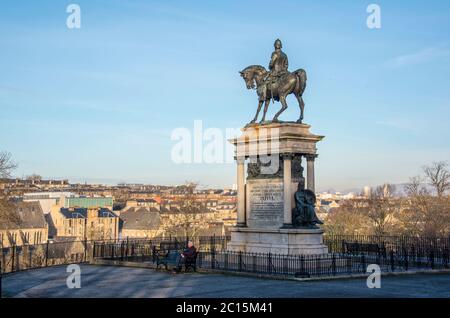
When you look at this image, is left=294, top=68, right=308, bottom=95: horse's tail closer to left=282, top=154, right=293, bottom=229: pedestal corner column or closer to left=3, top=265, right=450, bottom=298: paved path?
left=282, top=154, right=293, bottom=229: pedestal corner column

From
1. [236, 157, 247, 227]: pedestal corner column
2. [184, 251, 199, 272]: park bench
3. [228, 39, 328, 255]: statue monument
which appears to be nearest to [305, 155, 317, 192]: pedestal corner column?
[228, 39, 328, 255]: statue monument

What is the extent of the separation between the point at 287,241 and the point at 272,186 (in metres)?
2.82

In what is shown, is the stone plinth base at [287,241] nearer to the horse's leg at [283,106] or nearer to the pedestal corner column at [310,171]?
the pedestal corner column at [310,171]

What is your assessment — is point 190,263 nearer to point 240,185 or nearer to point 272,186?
point 272,186

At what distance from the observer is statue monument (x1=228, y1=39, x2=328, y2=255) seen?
2686cm

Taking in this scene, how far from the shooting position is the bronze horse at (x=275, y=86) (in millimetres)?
28844

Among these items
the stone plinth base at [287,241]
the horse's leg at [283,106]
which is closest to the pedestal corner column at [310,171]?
the stone plinth base at [287,241]

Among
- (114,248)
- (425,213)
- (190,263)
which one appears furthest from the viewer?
(425,213)

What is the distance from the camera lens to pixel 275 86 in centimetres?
2931

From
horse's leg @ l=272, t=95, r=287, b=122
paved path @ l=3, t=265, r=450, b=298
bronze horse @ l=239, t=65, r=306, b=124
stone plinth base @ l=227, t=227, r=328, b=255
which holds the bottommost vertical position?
paved path @ l=3, t=265, r=450, b=298

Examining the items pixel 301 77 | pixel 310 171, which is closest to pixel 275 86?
pixel 301 77

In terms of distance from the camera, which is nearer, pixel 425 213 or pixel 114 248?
pixel 114 248

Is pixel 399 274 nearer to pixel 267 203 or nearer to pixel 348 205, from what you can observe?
pixel 267 203

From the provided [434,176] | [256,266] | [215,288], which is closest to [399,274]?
[256,266]
